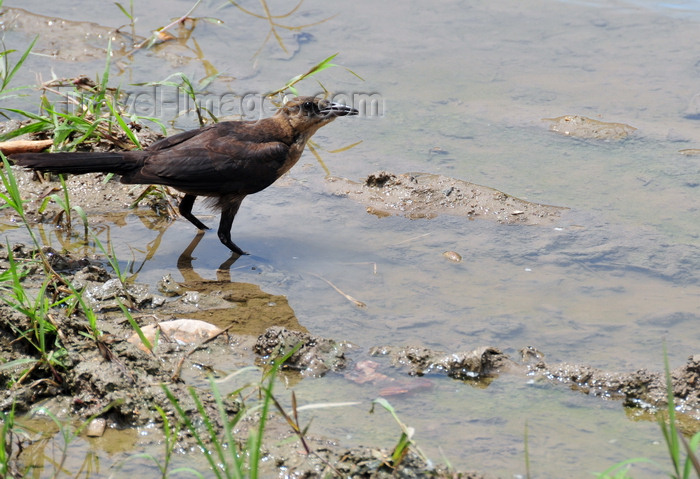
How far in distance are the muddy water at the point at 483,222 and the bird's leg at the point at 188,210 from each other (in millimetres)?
103

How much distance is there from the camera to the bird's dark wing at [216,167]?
570cm

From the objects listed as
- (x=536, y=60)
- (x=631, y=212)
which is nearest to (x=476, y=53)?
(x=536, y=60)

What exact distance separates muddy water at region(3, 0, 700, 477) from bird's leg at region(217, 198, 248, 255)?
0.10m

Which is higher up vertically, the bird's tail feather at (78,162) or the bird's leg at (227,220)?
the bird's tail feather at (78,162)

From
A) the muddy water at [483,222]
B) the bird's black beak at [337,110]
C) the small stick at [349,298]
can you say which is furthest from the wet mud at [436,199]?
the small stick at [349,298]

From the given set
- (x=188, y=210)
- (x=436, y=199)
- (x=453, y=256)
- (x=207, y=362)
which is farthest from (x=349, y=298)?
(x=188, y=210)

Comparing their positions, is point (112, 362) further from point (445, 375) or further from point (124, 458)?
point (445, 375)

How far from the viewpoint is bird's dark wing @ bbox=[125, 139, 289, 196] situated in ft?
18.7

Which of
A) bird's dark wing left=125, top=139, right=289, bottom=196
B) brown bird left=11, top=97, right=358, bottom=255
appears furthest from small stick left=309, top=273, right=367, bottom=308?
bird's dark wing left=125, top=139, right=289, bottom=196

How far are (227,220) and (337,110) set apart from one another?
1.25 meters

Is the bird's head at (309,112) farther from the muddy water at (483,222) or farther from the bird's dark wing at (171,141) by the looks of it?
the bird's dark wing at (171,141)

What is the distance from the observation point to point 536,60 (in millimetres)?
9172

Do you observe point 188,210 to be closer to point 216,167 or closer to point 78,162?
point 216,167

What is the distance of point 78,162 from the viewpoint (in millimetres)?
5477
